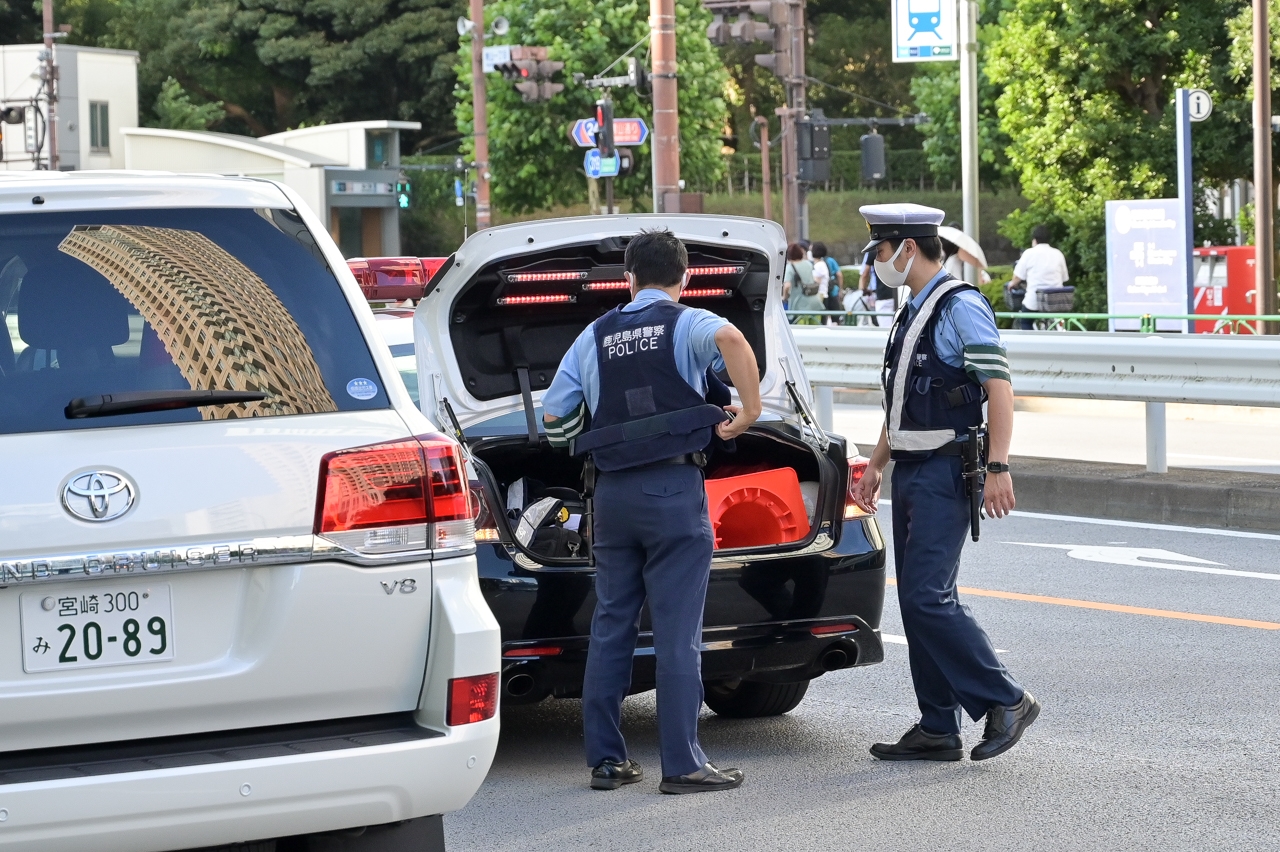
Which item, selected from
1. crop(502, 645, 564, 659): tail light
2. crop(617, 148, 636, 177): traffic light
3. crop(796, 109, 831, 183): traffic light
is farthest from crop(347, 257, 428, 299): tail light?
crop(617, 148, 636, 177): traffic light

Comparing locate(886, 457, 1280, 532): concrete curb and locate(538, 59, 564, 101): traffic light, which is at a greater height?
locate(538, 59, 564, 101): traffic light

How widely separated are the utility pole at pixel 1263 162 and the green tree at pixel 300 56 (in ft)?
163

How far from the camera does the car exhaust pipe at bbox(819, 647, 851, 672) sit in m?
6.12

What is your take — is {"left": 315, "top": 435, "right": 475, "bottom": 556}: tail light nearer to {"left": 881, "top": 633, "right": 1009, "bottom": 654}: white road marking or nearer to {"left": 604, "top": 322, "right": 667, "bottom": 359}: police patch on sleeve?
{"left": 604, "top": 322, "right": 667, "bottom": 359}: police patch on sleeve

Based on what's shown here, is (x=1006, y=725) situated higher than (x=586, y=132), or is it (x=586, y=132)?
(x=586, y=132)

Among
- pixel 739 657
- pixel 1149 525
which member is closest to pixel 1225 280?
pixel 1149 525

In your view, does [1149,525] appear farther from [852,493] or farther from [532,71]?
[532,71]

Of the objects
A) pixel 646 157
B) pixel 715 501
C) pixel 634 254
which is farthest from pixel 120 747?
pixel 646 157

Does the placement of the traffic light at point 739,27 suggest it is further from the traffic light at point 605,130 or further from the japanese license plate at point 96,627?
the japanese license plate at point 96,627

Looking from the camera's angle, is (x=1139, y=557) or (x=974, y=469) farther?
(x=1139, y=557)

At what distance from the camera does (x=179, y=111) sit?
73.0 metres

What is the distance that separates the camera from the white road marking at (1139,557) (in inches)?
377

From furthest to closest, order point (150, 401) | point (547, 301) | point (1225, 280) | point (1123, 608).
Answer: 1. point (1225, 280)
2. point (1123, 608)
3. point (547, 301)
4. point (150, 401)

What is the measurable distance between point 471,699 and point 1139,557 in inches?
273
